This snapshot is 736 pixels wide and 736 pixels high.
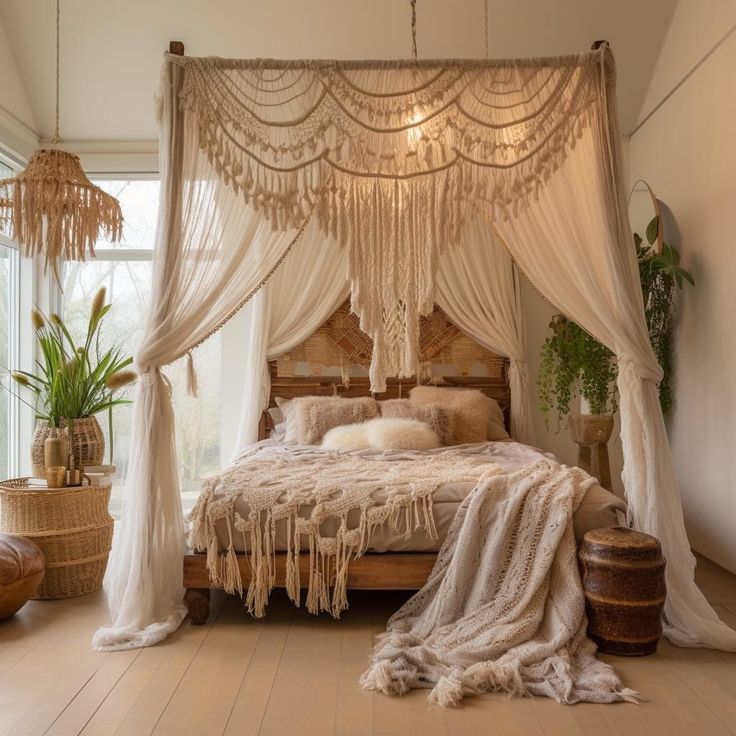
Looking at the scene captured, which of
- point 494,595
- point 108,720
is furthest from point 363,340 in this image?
point 108,720

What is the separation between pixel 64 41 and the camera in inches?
192

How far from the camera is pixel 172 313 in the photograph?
3.24m

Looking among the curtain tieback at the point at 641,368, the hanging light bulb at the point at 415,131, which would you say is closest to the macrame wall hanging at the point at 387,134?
the hanging light bulb at the point at 415,131

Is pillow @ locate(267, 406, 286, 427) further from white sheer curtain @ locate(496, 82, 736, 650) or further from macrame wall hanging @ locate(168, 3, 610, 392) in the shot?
white sheer curtain @ locate(496, 82, 736, 650)

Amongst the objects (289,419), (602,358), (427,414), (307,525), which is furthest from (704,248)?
(307,525)

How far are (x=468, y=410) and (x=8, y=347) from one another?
10.5 ft

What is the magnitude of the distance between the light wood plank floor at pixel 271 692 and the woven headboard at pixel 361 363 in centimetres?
227

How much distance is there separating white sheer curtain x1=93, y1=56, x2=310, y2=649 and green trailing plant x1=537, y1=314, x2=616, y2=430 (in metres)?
2.34

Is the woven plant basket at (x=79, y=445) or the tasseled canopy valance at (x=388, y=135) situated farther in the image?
the woven plant basket at (x=79, y=445)

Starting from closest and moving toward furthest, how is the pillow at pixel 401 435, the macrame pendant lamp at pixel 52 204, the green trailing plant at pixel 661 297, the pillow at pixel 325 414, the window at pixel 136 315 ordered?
the macrame pendant lamp at pixel 52 204 < the pillow at pixel 401 435 < the green trailing plant at pixel 661 297 < the pillow at pixel 325 414 < the window at pixel 136 315

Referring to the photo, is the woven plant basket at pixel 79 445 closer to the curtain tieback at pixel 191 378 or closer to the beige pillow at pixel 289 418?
the curtain tieback at pixel 191 378

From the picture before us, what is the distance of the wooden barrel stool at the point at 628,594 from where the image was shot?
2.85 m

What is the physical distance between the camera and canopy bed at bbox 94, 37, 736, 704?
3137 mm

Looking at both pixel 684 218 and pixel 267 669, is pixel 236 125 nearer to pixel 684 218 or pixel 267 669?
pixel 267 669
